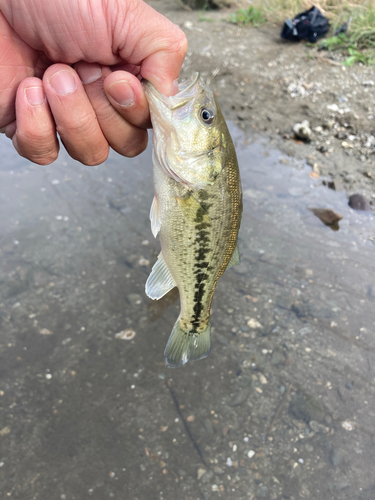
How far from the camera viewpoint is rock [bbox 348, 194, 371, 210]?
466 cm

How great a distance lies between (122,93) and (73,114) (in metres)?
0.31

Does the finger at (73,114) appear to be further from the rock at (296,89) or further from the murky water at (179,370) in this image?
the rock at (296,89)

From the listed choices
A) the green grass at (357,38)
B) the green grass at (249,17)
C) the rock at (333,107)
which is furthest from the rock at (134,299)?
the green grass at (249,17)

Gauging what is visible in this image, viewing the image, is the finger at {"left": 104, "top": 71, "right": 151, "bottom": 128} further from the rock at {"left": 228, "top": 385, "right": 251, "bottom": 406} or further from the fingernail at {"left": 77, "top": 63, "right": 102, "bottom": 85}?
the rock at {"left": 228, "top": 385, "right": 251, "bottom": 406}

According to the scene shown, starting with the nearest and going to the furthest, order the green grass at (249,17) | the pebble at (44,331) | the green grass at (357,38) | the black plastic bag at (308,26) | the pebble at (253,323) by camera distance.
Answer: the pebble at (44,331) < the pebble at (253,323) < the green grass at (357,38) < the black plastic bag at (308,26) < the green grass at (249,17)

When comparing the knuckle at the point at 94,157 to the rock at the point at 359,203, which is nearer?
the knuckle at the point at 94,157

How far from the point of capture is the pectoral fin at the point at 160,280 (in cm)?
229

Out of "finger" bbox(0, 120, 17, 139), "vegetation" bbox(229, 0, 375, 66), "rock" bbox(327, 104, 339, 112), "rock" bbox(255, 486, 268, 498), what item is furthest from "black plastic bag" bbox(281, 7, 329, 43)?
"rock" bbox(255, 486, 268, 498)

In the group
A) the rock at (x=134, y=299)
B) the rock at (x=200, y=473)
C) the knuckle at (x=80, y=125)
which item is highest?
the knuckle at (x=80, y=125)

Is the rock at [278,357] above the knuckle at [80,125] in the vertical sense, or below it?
below

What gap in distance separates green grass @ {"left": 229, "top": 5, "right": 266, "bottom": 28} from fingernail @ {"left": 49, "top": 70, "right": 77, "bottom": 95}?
28.3 ft

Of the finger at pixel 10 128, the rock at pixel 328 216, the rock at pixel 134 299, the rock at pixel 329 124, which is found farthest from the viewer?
the rock at pixel 329 124

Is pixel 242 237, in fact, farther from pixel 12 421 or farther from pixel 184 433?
→ pixel 12 421

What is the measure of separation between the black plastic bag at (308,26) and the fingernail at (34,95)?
24.3 feet
